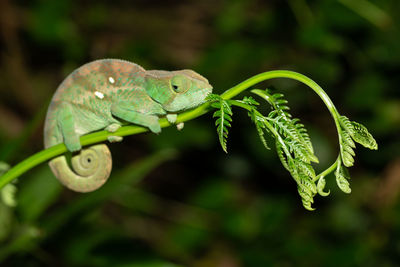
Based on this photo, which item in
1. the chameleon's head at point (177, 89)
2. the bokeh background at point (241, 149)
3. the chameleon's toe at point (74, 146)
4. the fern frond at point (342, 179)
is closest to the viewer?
the fern frond at point (342, 179)

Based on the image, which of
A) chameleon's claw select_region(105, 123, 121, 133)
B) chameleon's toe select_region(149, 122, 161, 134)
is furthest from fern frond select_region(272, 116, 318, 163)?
chameleon's claw select_region(105, 123, 121, 133)

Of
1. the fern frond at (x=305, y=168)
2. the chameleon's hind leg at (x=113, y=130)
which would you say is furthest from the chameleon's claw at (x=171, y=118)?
the fern frond at (x=305, y=168)

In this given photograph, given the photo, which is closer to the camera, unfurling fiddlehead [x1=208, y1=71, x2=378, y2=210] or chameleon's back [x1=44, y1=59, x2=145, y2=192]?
unfurling fiddlehead [x1=208, y1=71, x2=378, y2=210]

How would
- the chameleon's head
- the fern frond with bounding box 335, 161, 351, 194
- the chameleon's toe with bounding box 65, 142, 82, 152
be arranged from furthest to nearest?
the chameleon's toe with bounding box 65, 142, 82, 152 < the chameleon's head < the fern frond with bounding box 335, 161, 351, 194

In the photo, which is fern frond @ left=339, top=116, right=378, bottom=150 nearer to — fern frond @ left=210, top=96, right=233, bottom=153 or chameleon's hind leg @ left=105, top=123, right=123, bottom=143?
fern frond @ left=210, top=96, right=233, bottom=153

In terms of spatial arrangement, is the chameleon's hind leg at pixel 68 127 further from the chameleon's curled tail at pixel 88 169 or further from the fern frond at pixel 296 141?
the fern frond at pixel 296 141

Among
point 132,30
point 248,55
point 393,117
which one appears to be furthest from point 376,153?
point 132,30
